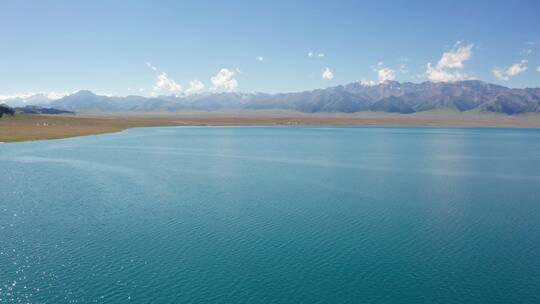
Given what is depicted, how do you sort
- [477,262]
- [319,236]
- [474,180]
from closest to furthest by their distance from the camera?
1. [477,262]
2. [319,236]
3. [474,180]

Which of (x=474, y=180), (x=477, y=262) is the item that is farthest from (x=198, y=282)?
(x=474, y=180)

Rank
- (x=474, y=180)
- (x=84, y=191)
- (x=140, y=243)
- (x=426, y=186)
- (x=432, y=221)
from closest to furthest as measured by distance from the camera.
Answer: (x=140, y=243)
(x=432, y=221)
(x=84, y=191)
(x=426, y=186)
(x=474, y=180)

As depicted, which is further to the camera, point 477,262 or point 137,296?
point 477,262

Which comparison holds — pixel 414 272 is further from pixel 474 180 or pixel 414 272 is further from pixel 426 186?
pixel 474 180

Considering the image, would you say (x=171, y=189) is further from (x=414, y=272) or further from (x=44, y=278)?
(x=414, y=272)

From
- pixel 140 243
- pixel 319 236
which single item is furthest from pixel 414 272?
pixel 140 243

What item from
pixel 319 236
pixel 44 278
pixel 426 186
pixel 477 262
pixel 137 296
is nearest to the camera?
pixel 137 296
